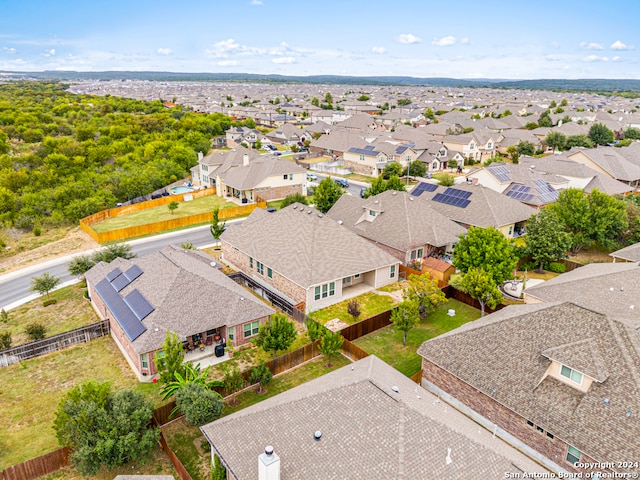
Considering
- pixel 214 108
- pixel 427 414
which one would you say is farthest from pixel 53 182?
pixel 214 108

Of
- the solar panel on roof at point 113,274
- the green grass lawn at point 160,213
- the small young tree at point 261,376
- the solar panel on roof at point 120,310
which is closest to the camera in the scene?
the small young tree at point 261,376

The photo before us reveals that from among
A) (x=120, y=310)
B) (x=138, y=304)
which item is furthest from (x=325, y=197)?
(x=120, y=310)

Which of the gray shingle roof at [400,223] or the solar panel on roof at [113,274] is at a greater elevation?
the gray shingle roof at [400,223]

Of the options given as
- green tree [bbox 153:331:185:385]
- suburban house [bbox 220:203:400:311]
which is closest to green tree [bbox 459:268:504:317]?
suburban house [bbox 220:203:400:311]

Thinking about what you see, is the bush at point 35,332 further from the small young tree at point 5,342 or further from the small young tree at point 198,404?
the small young tree at point 198,404

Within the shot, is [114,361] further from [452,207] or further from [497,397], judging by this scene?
[452,207]

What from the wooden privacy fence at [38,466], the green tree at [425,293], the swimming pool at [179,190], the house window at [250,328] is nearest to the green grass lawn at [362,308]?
the green tree at [425,293]

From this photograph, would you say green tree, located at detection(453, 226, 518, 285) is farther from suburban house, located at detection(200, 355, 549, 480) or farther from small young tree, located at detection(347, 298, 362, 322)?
suburban house, located at detection(200, 355, 549, 480)
